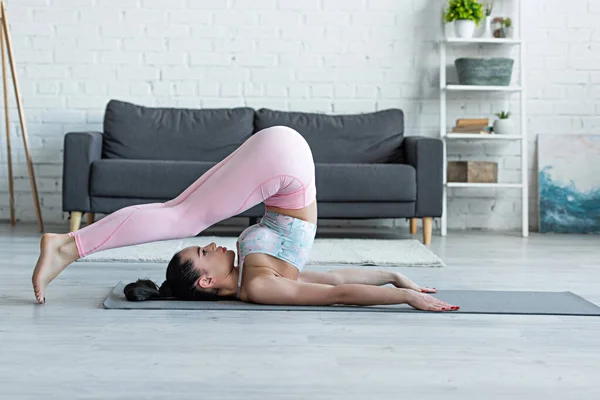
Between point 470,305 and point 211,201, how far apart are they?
0.90m

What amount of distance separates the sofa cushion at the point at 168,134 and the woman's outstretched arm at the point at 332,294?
276cm

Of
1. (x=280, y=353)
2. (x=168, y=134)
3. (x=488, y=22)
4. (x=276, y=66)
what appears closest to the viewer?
(x=280, y=353)

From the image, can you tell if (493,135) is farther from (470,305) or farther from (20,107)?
(20,107)

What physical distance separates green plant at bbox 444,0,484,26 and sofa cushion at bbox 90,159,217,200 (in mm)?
2139

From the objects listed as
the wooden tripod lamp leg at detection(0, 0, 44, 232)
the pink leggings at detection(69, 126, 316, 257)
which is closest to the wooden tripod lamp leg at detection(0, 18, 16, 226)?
the wooden tripod lamp leg at detection(0, 0, 44, 232)

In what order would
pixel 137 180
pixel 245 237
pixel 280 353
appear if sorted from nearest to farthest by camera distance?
pixel 280 353
pixel 245 237
pixel 137 180

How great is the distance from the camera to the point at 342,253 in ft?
13.0

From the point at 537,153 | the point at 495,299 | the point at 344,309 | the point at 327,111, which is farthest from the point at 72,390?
the point at 537,153

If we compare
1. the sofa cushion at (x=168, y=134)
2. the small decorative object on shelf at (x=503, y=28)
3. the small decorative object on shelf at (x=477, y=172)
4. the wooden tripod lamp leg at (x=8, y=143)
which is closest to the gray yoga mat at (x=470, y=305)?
the sofa cushion at (x=168, y=134)

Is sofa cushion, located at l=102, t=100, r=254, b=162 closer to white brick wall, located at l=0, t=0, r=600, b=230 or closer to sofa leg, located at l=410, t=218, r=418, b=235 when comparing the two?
white brick wall, located at l=0, t=0, r=600, b=230

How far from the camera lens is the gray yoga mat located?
2.46 metres

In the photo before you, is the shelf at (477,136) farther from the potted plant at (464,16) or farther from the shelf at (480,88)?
the potted plant at (464,16)

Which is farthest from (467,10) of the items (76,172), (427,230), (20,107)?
(20,107)

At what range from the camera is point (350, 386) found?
5.44 ft
